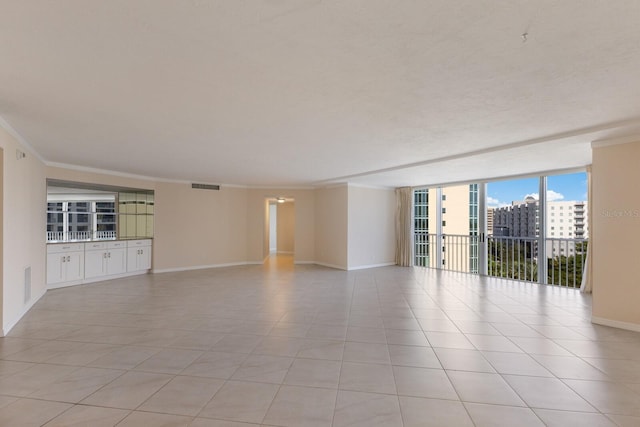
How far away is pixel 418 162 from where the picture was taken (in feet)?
19.2

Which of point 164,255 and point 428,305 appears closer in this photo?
point 428,305

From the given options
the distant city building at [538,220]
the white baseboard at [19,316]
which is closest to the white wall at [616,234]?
the distant city building at [538,220]

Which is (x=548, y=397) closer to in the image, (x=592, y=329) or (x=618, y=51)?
(x=592, y=329)

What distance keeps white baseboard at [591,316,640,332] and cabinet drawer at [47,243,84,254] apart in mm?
9335

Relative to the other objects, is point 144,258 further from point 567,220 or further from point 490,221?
point 567,220

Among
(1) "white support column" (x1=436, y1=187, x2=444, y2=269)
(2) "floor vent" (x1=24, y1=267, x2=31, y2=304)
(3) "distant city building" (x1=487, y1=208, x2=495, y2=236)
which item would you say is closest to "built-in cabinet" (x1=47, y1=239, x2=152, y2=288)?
(2) "floor vent" (x1=24, y1=267, x2=31, y2=304)

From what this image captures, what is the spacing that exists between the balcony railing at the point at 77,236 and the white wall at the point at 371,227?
6.23 m

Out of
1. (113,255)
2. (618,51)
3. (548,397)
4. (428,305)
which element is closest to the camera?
(618,51)

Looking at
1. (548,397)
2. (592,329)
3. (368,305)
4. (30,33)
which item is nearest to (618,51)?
(548,397)

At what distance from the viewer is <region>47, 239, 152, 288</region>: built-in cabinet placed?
20.3ft

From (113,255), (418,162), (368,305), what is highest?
(418,162)

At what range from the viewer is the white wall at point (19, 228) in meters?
3.74

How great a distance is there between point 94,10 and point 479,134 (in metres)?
4.10

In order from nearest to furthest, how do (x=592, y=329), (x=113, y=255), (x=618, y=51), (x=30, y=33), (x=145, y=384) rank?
1. (x=30, y=33)
2. (x=618, y=51)
3. (x=145, y=384)
4. (x=592, y=329)
5. (x=113, y=255)
